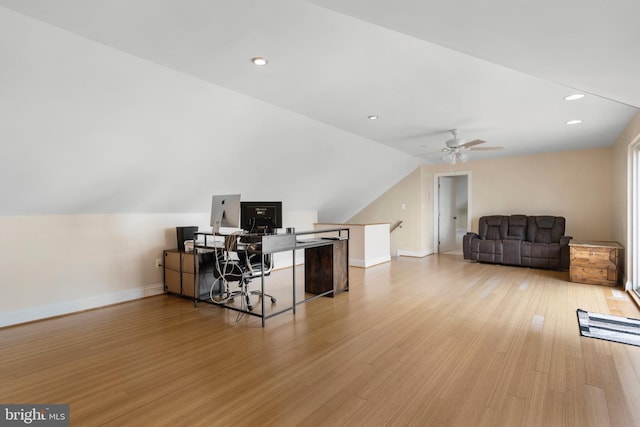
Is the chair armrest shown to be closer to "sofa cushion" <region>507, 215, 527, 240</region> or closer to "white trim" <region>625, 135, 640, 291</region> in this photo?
"sofa cushion" <region>507, 215, 527, 240</region>

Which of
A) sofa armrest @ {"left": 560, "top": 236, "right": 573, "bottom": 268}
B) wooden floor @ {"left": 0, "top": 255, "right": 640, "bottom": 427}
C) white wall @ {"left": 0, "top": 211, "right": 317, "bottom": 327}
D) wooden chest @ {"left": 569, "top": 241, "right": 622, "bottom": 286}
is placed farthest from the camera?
sofa armrest @ {"left": 560, "top": 236, "right": 573, "bottom": 268}

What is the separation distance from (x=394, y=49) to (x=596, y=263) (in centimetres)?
502

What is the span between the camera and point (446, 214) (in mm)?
8883

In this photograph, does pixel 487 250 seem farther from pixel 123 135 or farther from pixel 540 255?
pixel 123 135

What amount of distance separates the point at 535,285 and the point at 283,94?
4760 mm

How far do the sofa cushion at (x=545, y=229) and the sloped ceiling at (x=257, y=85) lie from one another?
1.78 metres

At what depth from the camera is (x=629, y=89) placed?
2.18 m

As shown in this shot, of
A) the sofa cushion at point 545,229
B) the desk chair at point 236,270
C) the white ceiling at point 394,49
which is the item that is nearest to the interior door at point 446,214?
the sofa cushion at point 545,229

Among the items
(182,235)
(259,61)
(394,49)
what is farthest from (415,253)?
(259,61)

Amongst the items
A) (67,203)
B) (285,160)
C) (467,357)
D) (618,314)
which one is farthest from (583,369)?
(67,203)

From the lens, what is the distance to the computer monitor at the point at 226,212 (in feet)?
11.9

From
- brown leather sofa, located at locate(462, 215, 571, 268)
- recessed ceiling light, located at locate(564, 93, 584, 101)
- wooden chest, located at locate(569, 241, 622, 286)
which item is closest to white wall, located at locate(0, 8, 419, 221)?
recessed ceiling light, located at locate(564, 93, 584, 101)

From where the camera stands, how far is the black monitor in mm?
3783

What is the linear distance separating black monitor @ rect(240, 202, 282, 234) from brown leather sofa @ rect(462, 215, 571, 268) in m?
5.04
